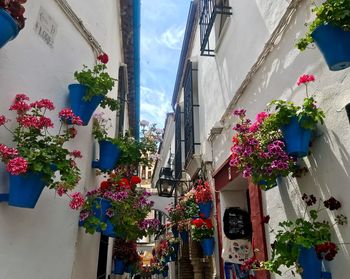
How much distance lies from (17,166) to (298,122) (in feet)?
6.81

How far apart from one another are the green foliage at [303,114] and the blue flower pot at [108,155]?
2.43 m

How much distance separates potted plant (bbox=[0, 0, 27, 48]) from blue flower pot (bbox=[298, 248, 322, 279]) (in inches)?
96.0

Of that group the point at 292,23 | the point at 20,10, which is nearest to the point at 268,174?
the point at 292,23

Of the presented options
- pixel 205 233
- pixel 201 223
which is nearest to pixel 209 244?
pixel 205 233

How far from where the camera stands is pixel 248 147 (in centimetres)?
292

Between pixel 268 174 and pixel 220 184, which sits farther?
pixel 220 184

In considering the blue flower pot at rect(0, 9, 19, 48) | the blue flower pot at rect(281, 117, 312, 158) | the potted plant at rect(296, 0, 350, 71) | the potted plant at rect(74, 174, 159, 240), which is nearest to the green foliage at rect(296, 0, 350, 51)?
the potted plant at rect(296, 0, 350, 71)

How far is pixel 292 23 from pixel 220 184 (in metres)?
3.10

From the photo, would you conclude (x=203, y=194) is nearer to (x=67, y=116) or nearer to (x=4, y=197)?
(x=67, y=116)

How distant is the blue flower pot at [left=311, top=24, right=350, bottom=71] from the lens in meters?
2.07

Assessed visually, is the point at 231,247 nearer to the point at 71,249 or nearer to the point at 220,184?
the point at 220,184

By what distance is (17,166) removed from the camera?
2311 mm

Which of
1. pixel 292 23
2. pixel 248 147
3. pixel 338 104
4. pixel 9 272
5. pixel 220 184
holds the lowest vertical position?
pixel 9 272

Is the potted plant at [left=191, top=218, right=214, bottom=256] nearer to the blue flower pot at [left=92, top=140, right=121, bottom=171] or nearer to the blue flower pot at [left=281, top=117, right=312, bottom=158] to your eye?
the blue flower pot at [left=92, top=140, right=121, bottom=171]
